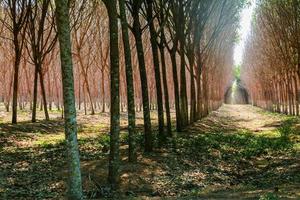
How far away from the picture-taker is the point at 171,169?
13.5m

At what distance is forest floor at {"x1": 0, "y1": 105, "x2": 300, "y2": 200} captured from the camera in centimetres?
1073

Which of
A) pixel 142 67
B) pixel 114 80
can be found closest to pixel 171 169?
pixel 142 67

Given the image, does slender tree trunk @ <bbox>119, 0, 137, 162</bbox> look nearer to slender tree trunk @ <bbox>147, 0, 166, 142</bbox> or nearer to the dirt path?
slender tree trunk @ <bbox>147, 0, 166, 142</bbox>

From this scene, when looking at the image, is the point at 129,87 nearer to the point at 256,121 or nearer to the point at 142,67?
the point at 142,67

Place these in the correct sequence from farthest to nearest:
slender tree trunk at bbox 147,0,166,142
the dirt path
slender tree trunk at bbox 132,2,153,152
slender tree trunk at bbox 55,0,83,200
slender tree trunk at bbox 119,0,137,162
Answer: the dirt path
slender tree trunk at bbox 147,0,166,142
slender tree trunk at bbox 132,2,153,152
slender tree trunk at bbox 119,0,137,162
slender tree trunk at bbox 55,0,83,200

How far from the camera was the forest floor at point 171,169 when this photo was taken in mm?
10734

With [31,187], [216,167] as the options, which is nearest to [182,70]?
[216,167]

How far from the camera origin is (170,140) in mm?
18672

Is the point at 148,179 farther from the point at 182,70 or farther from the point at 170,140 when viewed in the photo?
the point at 182,70

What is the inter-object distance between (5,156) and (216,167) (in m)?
6.68

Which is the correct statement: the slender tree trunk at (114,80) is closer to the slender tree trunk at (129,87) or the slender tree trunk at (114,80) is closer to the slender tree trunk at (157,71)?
the slender tree trunk at (129,87)

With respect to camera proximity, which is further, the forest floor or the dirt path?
the dirt path

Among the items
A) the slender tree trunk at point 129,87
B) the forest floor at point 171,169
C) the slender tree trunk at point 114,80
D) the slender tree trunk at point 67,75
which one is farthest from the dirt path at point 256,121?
the slender tree trunk at point 67,75

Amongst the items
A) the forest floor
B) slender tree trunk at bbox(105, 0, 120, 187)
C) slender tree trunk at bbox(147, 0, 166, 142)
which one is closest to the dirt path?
the forest floor
